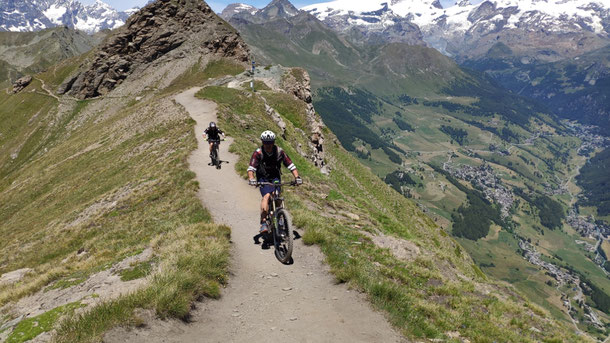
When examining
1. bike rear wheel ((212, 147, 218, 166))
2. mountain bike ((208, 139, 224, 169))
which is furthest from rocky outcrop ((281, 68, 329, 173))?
bike rear wheel ((212, 147, 218, 166))

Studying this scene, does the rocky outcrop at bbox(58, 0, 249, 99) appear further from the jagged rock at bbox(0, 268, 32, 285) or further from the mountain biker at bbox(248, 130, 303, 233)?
the mountain biker at bbox(248, 130, 303, 233)

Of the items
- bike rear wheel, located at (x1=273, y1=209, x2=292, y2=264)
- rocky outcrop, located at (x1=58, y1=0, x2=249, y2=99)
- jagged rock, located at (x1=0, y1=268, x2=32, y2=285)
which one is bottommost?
jagged rock, located at (x1=0, y1=268, x2=32, y2=285)

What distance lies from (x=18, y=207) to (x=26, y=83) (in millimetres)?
136061

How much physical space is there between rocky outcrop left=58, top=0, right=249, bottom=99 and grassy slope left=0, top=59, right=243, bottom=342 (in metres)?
63.6

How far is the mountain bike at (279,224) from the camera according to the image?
39.9 ft

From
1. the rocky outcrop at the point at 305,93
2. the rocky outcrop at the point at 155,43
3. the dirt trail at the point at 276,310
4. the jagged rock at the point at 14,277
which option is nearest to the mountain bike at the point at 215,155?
the dirt trail at the point at 276,310

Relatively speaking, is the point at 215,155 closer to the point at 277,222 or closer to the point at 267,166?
the point at 267,166

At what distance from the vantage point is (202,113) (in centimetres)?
4572

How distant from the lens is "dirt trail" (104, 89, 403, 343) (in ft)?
27.4

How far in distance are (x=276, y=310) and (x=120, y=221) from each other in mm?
14890

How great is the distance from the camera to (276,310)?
9.76 m

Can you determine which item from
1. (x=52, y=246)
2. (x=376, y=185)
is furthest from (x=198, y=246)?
(x=376, y=185)

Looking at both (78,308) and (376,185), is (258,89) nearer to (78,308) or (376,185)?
(376,185)

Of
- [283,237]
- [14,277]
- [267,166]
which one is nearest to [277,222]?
[283,237]
